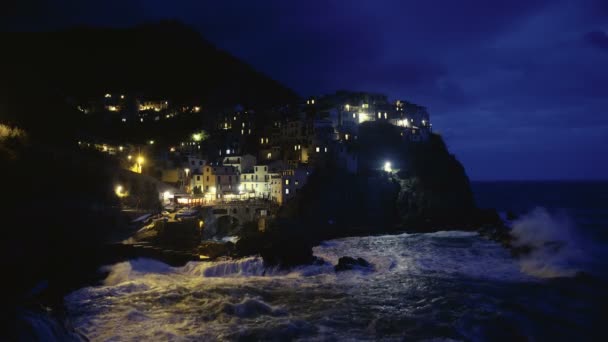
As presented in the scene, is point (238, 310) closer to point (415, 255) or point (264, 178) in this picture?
point (415, 255)

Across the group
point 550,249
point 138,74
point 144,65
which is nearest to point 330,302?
point 550,249

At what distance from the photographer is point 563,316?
26.2 metres

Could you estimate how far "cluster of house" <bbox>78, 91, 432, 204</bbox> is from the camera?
2564 inches

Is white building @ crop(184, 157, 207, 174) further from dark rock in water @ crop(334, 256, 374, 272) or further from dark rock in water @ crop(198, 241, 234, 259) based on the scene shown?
dark rock in water @ crop(334, 256, 374, 272)

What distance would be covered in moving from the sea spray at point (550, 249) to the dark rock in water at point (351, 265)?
14.7 m

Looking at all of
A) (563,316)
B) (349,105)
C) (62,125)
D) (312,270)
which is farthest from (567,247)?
(62,125)

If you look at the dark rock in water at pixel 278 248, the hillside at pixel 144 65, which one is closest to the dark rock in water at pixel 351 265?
the dark rock in water at pixel 278 248

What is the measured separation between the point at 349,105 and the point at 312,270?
5195 cm

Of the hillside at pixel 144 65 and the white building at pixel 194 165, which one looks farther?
the hillside at pixel 144 65

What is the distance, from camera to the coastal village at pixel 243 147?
60594mm

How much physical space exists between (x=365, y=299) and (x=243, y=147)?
188 ft

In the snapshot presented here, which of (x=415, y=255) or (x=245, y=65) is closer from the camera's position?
(x=415, y=255)

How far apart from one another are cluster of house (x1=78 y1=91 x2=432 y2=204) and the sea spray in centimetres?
2994

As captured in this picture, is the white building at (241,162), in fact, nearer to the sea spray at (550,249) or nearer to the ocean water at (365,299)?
the ocean water at (365,299)
